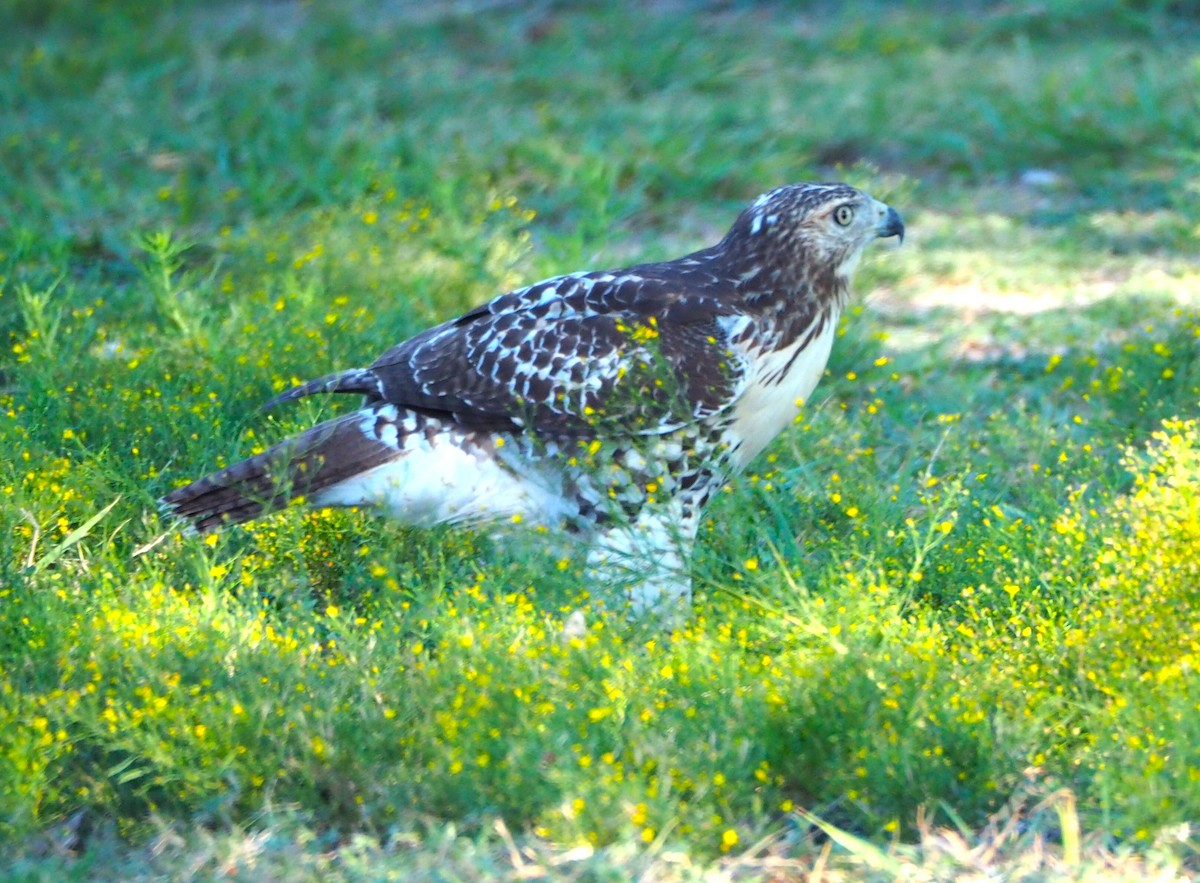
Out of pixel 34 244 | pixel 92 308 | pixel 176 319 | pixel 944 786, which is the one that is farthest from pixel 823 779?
pixel 34 244

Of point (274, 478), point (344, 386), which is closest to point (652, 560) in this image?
point (274, 478)

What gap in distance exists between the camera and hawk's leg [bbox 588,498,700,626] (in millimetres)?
4223

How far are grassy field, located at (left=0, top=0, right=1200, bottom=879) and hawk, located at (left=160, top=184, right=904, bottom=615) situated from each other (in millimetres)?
145

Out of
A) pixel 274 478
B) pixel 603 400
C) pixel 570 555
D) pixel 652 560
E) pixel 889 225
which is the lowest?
pixel 570 555

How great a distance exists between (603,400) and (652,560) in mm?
622

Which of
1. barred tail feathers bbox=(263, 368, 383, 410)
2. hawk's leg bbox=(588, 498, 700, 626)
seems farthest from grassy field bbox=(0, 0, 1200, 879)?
barred tail feathers bbox=(263, 368, 383, 410)

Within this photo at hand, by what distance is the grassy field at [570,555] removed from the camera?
11.4 feet

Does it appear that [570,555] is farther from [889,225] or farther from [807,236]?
[889,225]

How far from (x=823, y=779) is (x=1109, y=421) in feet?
9.07

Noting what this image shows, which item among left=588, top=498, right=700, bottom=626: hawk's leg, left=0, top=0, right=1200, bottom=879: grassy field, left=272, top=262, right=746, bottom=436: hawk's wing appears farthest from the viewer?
left=272, top=262, right=746, bottom=436: hawk's wing

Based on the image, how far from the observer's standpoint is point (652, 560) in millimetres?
4184

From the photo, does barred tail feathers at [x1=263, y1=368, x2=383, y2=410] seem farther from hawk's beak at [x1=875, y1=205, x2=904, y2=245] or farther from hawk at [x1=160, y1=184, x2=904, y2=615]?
hawk's beak at [x1=875, y1=205, x2=904, y2=245]

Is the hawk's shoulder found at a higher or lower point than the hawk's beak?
lower

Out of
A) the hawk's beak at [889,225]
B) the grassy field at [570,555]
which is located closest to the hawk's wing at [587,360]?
the grassy field at [570,555]
